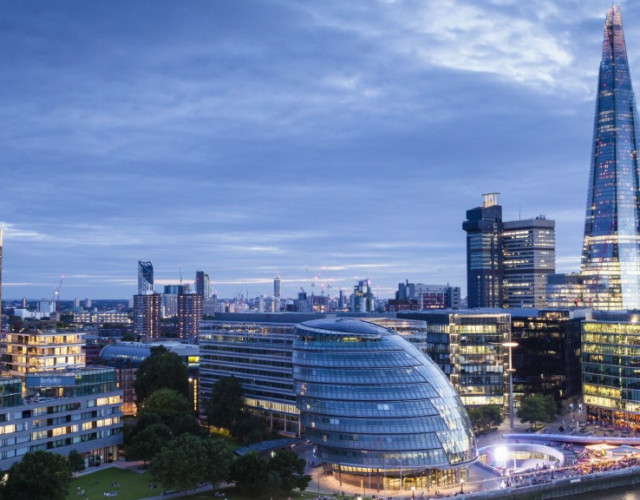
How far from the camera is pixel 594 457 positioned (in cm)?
12294

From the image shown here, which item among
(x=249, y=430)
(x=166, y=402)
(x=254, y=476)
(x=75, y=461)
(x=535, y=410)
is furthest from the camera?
(x=535, y=410)

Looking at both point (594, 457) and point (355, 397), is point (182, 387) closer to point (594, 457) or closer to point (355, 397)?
point (355, 397)

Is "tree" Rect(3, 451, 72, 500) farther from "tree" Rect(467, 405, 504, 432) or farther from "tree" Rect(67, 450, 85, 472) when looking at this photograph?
"tree" Rect(467, 405, 504, 432)

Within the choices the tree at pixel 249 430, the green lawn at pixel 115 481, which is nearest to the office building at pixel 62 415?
the green lawn at pixel 115 481

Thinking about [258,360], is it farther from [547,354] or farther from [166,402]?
[547,354]

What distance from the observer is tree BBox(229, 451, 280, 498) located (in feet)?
308

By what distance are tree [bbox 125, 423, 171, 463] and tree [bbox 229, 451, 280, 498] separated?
19.1 metres

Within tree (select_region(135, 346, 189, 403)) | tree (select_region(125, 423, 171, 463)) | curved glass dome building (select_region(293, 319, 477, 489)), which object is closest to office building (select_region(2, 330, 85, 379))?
tree (select_region(135, 346, 189, 403))

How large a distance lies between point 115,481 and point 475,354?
87.4 metres

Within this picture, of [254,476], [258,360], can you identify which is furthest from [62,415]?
[258,360]

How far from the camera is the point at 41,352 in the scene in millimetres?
139000

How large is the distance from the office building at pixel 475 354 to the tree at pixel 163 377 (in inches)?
2322

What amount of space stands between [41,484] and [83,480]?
23.1 meters

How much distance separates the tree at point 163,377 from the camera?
165 meters
